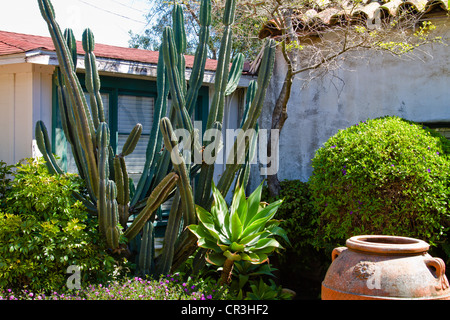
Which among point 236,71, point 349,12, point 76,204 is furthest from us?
point 349,12

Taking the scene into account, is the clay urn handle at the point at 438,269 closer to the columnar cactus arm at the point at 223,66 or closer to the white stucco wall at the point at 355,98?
the columnar cactus arm at the point at 223,66

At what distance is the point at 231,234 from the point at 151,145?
158 cm

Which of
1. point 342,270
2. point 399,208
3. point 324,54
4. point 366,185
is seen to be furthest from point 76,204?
point 324,54

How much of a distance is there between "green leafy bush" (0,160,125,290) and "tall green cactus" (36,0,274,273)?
10.0 inches

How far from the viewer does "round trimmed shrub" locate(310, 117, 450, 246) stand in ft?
18.3

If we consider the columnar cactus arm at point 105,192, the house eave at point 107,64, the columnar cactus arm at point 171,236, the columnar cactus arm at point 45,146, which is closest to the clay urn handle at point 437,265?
the columnar cactus arm at point 171,236

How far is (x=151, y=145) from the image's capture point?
616 cm

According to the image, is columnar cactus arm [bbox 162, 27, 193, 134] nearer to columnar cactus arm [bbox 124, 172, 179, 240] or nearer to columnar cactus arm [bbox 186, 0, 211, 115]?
columnar cactus arm [bbox 186, 0, 211, 115]

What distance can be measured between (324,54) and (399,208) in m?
3.14

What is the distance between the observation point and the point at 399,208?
565 cm

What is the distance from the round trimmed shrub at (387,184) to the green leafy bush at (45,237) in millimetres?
2774

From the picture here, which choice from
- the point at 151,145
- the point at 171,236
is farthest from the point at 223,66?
the point at 171,236

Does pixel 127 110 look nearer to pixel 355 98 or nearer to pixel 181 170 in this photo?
pixel 181 170
